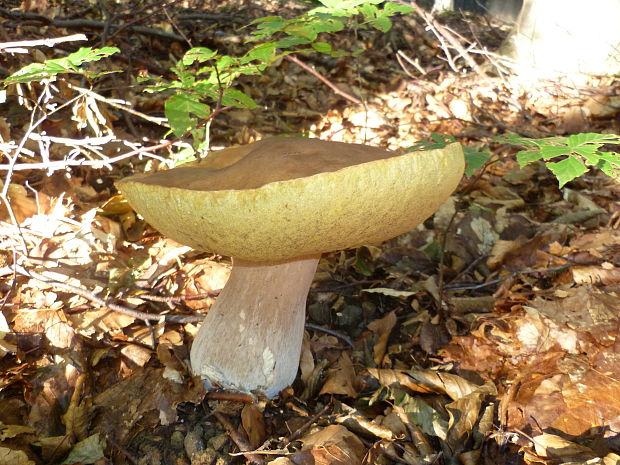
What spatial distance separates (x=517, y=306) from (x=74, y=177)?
211cm

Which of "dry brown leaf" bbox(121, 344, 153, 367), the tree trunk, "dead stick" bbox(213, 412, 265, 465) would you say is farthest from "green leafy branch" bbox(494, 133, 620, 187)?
the tree trunk

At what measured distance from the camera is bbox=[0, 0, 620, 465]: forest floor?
1283 millimetres

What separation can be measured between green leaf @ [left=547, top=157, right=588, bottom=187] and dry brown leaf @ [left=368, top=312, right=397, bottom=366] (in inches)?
33.2

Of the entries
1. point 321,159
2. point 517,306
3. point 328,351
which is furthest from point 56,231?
point 517,306

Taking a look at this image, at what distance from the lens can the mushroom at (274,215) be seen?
931 mm

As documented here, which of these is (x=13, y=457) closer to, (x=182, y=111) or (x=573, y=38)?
(x=182, y=111)

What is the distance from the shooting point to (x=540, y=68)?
3893 mm

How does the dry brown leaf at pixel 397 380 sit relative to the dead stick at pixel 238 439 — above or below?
above

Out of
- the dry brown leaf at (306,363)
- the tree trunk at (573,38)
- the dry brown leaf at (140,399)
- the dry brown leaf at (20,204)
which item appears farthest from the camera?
the tree trunk at (573,38)

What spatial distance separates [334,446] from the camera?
1.23 metres

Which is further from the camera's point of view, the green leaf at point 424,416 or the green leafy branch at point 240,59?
the green leafy branch at point 240,59

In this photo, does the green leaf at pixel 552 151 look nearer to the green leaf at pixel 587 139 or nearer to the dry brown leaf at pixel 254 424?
the green leaf at pixel 587 139

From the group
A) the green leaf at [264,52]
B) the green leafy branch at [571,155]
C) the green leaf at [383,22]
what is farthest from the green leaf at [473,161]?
the green leaf at [264,52]

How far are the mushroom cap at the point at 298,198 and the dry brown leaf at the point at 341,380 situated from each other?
583mm
